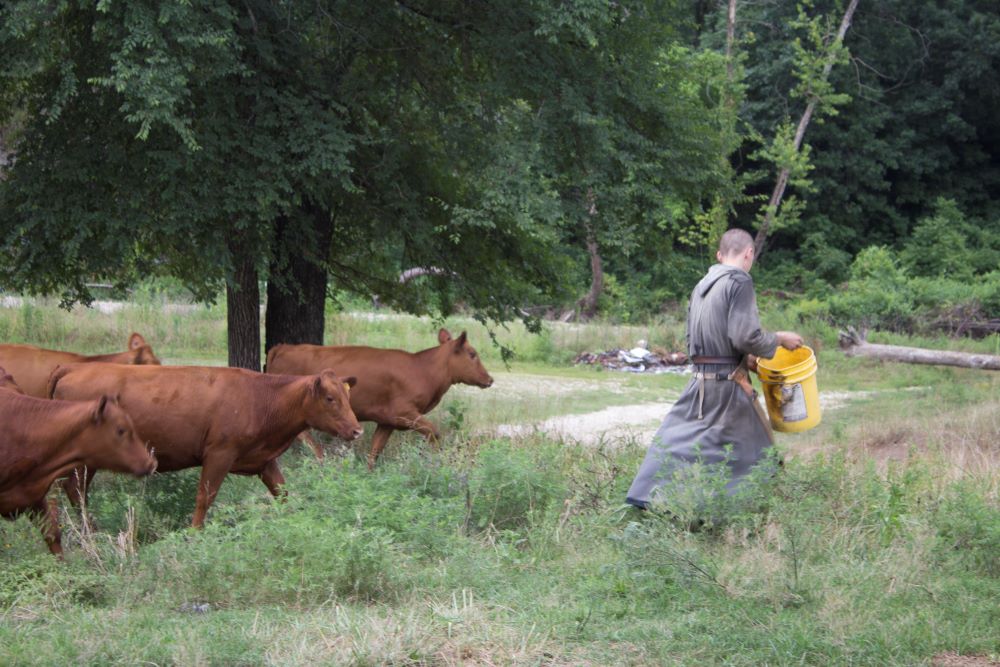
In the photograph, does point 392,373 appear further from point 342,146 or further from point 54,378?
point 54,378

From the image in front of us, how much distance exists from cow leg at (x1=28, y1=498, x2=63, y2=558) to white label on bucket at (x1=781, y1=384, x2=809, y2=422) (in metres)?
4.76

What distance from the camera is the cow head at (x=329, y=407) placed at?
9.27 m

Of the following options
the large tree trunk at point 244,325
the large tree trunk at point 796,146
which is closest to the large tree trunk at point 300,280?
the large tree trunk at point 244,325

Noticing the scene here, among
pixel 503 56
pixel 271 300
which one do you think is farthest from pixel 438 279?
pixel 503 56

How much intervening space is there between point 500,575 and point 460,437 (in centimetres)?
570

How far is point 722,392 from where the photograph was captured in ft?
25.8

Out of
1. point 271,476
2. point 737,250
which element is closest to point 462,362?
point 271,476

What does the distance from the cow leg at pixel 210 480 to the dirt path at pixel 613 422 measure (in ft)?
14.2

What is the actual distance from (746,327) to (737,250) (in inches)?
22.9

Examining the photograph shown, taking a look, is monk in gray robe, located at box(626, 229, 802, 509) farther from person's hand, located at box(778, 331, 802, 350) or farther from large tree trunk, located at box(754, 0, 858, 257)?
large tree trunk, located at box(754, 0, 858, 257)

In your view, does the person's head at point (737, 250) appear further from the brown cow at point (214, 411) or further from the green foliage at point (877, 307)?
the green foliage at point (877, 307)

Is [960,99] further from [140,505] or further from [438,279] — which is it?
[140,505]

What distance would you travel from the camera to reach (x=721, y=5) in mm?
42000

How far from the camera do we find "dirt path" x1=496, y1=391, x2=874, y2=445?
1394 centimetres
